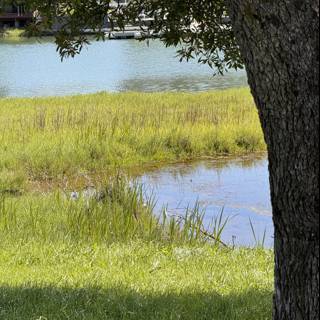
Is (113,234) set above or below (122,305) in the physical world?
below

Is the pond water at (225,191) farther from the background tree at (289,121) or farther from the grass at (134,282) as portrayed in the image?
the background tree at (289,121)

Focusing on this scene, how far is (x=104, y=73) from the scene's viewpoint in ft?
111

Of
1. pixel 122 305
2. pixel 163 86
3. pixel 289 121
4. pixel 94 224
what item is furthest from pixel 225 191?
pixel 163 86

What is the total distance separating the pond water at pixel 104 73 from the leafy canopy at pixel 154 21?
16.3 meters

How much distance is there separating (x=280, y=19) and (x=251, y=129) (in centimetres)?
1293

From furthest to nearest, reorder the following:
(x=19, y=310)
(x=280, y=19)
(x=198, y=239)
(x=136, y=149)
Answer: (x=136, y=149), (x=198, y=239), (x=19, y=310), (x=280, y=19)

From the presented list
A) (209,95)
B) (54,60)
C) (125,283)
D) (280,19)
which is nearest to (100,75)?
(54,60)

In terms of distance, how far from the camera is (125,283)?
5184 millimetres

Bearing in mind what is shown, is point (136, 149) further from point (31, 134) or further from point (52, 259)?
point (52, 259)

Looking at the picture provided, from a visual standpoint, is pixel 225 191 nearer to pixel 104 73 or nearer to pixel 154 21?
pixel 154 21

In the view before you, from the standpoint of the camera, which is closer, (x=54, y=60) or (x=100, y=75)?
(x=100, y=75)

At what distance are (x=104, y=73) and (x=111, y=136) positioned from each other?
20.4 meters

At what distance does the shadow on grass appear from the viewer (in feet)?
14.1

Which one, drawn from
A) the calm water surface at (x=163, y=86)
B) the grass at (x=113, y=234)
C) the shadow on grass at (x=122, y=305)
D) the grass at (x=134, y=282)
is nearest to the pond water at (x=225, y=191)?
the calm water surface at (x=163, y=86)
